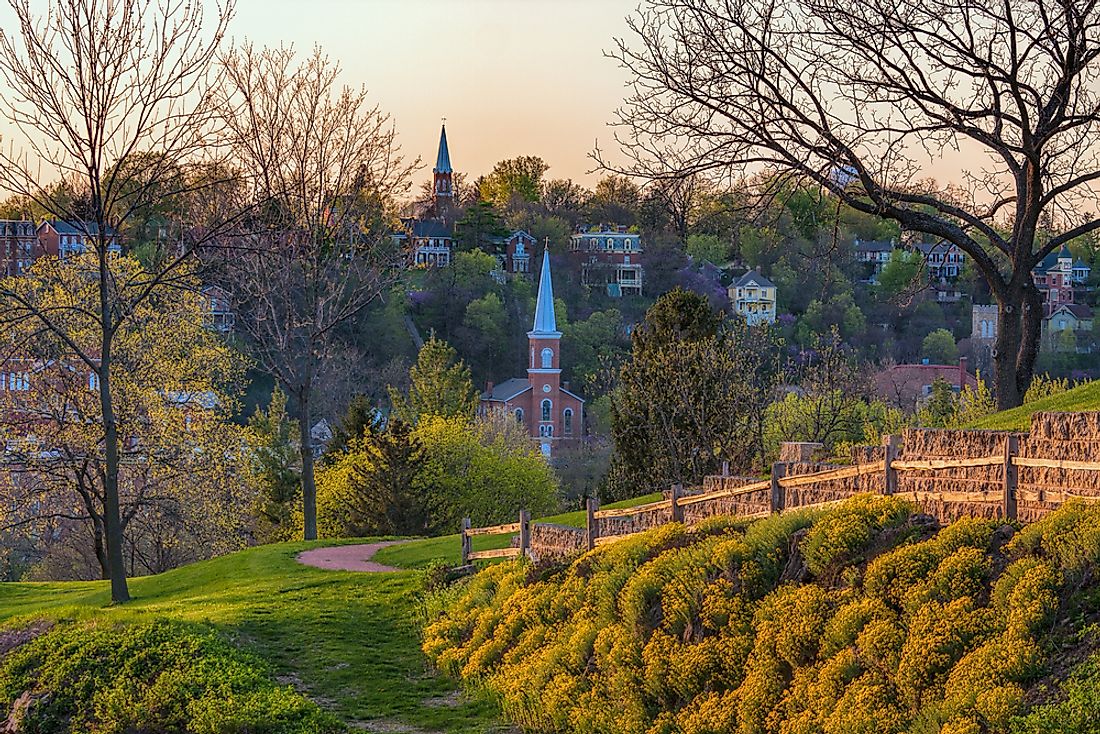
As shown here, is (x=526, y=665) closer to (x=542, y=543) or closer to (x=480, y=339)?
(x=542, y=543)

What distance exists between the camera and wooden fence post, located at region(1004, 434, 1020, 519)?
1049 cm

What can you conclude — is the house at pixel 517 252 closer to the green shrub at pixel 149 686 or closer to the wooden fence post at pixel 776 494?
the green shrub at pixel 149 686

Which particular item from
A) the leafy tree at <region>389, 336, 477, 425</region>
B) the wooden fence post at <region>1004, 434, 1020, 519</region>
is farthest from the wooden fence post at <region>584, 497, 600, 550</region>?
the leafy tree at <region>389, 336, 477, 425</region>

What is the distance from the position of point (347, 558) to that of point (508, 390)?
63252 mm

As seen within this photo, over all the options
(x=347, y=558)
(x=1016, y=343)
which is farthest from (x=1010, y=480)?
(x=347, y=558)

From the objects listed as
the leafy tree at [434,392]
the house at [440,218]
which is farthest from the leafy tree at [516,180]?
the leafy tree at [434,392]

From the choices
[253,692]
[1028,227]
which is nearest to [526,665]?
[253,692]

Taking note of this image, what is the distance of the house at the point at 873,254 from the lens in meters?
107

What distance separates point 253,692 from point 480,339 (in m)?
77.0

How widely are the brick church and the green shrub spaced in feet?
217

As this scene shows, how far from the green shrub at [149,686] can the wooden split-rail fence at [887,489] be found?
4.29 meters

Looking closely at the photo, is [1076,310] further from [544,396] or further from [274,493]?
[274,493]

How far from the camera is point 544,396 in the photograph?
85375 mm

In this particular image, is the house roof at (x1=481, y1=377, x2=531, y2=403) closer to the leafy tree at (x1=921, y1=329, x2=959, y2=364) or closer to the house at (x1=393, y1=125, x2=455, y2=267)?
the house at (x1=393, y1=125, x2=455, y2=267)
